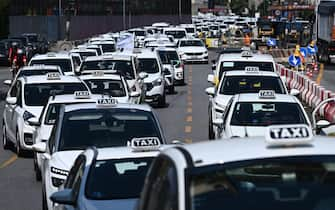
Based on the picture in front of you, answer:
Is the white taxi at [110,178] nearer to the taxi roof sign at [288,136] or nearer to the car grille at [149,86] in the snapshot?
the taxi roof sign at [288,136]

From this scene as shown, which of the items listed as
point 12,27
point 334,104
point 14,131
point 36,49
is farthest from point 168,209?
point 12,27

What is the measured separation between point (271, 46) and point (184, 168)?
6913 cm

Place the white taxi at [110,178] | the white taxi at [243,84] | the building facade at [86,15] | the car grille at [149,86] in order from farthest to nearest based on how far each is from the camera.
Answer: the building facade at [86,15]
the car grille at [149,86]
the white taxi at [243,84]
the white taxi at [110,178]

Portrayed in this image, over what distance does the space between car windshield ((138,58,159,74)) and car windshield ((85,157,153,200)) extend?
22820 mm

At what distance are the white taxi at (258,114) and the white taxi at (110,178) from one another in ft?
21.4

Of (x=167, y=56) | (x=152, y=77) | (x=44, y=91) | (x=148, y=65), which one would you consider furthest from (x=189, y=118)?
(x=167, y=56)

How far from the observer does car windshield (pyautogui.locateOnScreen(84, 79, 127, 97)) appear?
23.7 meters

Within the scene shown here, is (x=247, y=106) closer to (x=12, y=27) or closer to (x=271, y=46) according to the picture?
(x=271, y=46)

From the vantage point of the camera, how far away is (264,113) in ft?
56.5

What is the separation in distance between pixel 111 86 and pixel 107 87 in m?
0.15

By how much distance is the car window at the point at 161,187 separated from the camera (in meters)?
5.33

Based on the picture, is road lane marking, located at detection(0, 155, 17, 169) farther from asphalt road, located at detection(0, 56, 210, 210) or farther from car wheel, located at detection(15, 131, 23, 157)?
car wheel, located at detection(15, 131, 23, 157)

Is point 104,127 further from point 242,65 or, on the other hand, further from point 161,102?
point 161,102

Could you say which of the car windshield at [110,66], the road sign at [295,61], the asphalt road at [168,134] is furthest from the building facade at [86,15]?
the car windshield at [110,66]
